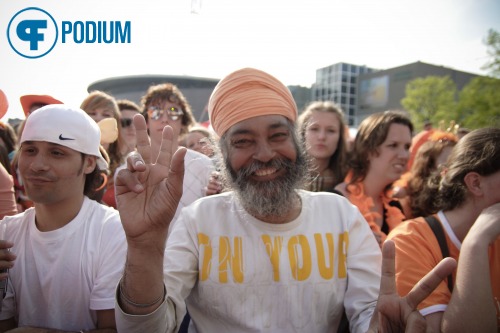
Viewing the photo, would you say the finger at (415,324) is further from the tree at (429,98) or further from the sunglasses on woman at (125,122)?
the tree at (429,98)

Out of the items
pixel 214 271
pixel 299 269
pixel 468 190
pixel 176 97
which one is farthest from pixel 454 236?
pixel 176 97

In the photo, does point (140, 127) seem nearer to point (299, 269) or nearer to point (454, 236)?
point (299, 269)

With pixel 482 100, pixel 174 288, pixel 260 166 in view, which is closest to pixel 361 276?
pixel 260 166

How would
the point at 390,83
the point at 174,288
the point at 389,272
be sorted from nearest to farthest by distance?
the point at 389,272, the point at 174,288, the point at 390,83

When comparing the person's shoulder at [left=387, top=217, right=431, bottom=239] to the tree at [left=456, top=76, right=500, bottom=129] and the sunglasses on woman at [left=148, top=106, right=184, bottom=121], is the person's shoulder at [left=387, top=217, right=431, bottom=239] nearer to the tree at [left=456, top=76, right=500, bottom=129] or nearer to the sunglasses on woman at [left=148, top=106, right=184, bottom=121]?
the sunglasses on woman at [left=148, top=106, right=184, bottom=121]

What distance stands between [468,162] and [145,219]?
1.81 m

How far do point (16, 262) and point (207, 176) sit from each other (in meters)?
1.55

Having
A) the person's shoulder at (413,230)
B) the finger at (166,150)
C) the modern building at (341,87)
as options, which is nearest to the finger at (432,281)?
the person's shoulder at (413,230)

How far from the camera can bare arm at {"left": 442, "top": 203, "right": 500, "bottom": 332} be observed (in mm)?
1500

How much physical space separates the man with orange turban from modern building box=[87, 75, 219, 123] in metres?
37.7

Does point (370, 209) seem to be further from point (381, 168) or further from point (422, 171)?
point (422, 171)

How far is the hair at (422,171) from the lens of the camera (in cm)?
298

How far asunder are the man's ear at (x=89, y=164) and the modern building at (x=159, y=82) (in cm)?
3728

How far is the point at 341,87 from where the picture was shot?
60.0m
